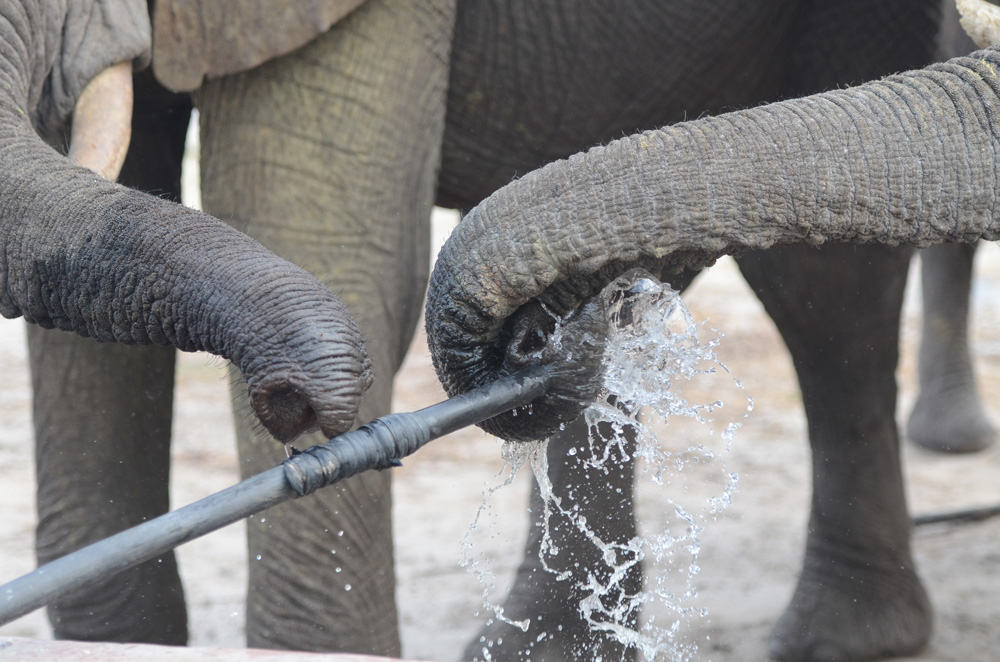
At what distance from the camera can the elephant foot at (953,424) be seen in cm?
407

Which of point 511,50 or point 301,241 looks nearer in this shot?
point 301,241

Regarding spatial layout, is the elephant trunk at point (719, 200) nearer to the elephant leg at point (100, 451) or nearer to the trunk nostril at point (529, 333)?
the trunk nostril at point (529, 333)

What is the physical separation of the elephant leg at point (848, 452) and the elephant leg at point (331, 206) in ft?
3.30

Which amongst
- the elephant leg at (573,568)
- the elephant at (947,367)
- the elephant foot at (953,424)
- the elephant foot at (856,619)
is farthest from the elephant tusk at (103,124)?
the elephant foot at (953,424)

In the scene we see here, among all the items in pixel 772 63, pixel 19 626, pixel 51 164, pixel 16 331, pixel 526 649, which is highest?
pixel 16 331

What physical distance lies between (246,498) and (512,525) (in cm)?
250

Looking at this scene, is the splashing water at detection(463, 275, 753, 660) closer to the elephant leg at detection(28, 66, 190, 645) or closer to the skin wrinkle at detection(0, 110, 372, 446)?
the skin wrinkle at detection(0, 110, 372, 446)

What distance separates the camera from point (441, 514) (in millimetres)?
3553

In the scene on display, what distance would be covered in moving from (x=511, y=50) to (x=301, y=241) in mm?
508

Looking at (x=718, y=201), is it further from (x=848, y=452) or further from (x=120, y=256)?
(x=848, y=452)

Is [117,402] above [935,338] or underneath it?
underneath

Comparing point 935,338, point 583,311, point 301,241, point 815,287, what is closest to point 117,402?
point 301,241

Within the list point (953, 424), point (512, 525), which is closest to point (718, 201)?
point (512, 525)

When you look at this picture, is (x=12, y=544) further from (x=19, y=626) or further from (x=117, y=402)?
(x=117, y=402)
